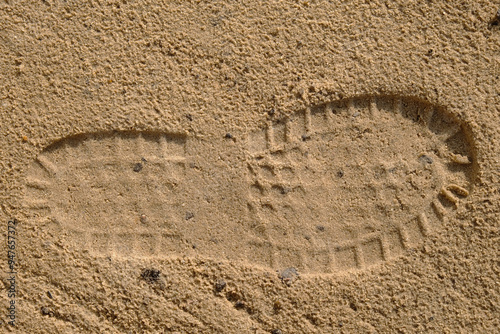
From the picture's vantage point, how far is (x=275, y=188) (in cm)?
124

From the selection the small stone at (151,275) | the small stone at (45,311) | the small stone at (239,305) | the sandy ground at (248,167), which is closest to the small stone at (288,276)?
the sandy ground at (248,167)

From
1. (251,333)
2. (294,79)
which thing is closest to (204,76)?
(294,79)

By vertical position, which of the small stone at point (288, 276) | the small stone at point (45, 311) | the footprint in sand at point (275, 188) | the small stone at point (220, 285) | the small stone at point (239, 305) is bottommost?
the small stone at point (45, 311)

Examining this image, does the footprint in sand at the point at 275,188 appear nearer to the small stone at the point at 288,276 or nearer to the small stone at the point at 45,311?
the small stone at the point at 288,276

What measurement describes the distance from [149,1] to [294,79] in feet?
1.60

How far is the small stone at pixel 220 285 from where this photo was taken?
4.06 feet

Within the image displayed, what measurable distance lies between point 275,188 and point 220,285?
324 millimetres

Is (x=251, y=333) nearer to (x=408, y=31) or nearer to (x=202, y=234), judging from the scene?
(x=202, y=234)

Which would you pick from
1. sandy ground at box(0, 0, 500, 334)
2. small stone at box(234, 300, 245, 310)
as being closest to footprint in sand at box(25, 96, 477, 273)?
sandy ground at box(0, 0, 500, 334)

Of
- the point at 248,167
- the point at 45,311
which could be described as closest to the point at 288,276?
the point at 248,167

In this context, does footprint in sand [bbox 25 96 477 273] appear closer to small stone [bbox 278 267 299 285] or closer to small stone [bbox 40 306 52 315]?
small stone [bbox 278 267 299 285]

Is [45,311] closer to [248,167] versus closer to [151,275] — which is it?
[151,275]

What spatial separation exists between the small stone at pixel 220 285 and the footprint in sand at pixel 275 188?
69mm

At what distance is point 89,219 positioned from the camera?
1255 mm
